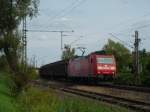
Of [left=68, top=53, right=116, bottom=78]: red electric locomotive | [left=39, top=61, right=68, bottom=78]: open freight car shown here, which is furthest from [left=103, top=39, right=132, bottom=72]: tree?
[left=68, top=53, right=116, bottom=78]: red electric locomotive

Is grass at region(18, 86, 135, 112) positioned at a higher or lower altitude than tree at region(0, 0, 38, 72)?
lower

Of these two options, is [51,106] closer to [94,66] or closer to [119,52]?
[94,66]

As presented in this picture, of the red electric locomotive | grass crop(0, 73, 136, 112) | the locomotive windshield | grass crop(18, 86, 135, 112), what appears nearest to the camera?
grass crop(0, 73, 136, 112)

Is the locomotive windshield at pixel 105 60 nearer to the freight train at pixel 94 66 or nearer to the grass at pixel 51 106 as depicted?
the freight train at pixel 94 66

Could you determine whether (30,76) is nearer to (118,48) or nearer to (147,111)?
(147,111)

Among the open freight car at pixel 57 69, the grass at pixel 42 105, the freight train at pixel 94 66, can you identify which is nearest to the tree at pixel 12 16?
the freight train at pixel 94 66

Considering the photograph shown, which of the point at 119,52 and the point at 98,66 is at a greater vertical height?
the point at 119,52

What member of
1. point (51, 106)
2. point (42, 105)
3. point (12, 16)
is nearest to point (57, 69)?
point (12, 16)

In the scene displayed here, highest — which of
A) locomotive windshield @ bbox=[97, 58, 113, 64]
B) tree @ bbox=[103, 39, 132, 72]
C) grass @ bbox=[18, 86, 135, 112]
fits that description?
tree @ bbox=[103, 39, 132, 72]

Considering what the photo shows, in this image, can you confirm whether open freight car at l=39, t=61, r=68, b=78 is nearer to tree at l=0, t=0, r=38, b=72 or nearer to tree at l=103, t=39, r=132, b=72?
tree at l=0, t=0, r=38, b=72

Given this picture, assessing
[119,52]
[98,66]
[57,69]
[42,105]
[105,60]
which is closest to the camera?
[42,105]

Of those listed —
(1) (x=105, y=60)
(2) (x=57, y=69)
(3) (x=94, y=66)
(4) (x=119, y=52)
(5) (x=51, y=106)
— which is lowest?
(5) (x=51, y=106)

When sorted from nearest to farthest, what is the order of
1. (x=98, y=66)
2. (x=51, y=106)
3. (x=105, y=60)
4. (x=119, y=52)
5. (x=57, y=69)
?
1. (x=51, y=106)
2. (x=98, y=66)
3. (x=105, y=60)
4. (x=57, y=69)
5. (x=119, y=52)

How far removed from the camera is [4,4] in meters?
49.3
